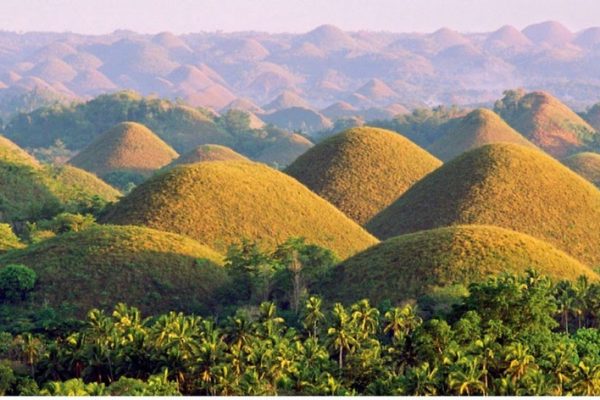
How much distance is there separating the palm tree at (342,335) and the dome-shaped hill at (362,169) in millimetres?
55621

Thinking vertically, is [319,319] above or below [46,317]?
above

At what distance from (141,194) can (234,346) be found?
48.5m

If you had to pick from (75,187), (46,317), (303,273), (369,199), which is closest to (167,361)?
(46,317)

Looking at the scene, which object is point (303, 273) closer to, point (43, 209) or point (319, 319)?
point (319, 319)

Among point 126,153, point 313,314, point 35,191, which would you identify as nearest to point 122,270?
point 313,314

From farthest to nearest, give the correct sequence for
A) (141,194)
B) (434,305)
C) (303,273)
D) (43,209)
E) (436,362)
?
(43,209) → (141,194) → (303,273) → (434,305) → (436,362)

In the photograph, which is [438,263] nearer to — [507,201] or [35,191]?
[507,201]

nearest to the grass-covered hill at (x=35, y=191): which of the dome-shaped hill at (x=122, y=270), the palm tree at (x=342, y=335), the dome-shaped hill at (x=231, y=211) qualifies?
the dome-shaped hill at (x=231, y=211)

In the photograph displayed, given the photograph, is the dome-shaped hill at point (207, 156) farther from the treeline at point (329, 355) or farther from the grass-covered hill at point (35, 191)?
the treeline at point (329, 355)

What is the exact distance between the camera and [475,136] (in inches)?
6880

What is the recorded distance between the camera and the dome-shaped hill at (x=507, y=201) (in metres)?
98.6

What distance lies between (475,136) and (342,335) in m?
124

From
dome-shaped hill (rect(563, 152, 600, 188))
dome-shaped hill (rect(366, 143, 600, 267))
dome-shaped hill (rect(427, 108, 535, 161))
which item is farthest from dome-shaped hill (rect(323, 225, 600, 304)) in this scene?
dome-shaped hill (rect(427, 108, 535, 161))

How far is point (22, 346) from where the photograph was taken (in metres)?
58.1
